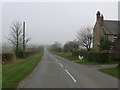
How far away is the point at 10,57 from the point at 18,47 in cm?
1802

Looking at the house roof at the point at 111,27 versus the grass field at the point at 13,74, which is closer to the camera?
the grass field at the point at 13,74

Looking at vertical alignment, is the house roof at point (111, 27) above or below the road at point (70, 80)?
above

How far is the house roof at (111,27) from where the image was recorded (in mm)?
53294

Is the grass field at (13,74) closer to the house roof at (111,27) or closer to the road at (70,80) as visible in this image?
the road at (70,80)

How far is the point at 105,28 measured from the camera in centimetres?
5472

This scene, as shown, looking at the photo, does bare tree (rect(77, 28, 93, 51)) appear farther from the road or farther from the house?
the road

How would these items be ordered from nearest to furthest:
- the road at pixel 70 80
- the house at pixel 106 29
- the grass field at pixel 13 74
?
the road at pixel 70 80
the grass field at pixel 13 74
the house at pixel 106 29

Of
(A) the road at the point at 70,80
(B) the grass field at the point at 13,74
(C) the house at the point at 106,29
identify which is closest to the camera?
(A) the road at the point at 70,80

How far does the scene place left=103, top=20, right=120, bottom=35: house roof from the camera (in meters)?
Result: 53.3

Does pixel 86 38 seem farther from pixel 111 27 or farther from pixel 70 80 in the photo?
pixel 70 80

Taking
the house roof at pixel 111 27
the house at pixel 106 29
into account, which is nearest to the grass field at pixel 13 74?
the house at pixel 106 29

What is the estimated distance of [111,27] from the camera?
55750 mm

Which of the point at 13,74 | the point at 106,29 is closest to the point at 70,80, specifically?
the point at 13,74

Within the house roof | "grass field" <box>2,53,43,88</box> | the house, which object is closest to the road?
"grass field" <box>2,53,43,88</box>
